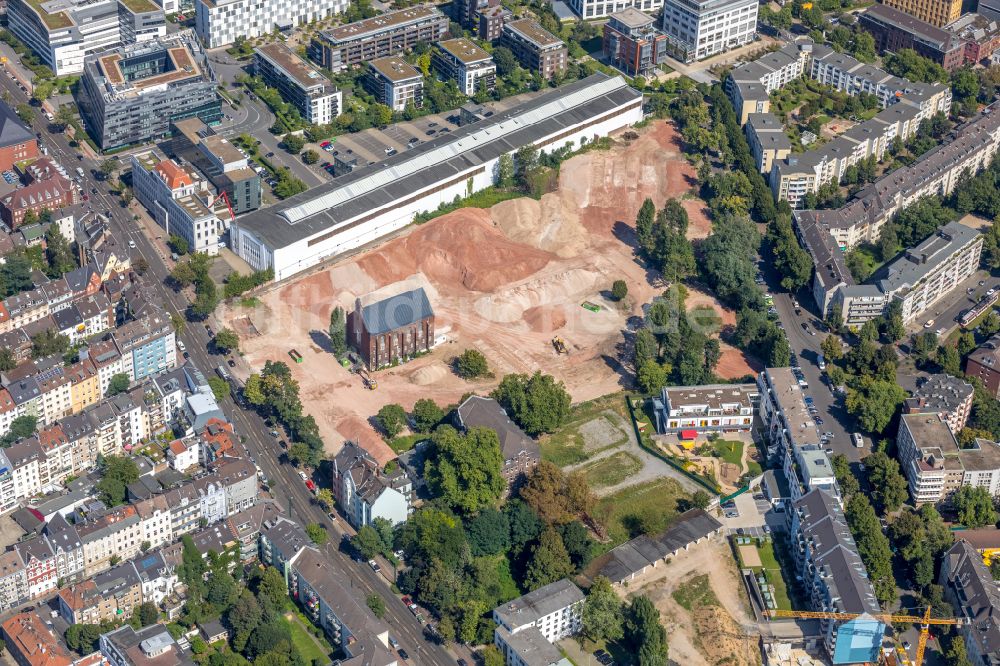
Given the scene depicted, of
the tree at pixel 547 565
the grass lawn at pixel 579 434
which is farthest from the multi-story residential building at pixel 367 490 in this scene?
the grass lawn at pixel 579 434

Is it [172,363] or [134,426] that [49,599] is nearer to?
[134,426]

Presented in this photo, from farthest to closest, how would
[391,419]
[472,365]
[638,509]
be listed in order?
[472,365]
[391,419]
[638,509]

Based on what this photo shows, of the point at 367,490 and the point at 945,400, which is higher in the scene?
the point at 367,490

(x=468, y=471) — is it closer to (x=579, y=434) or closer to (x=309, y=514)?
(x=309, y=514)

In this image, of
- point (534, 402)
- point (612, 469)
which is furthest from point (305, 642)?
point (612, 469)

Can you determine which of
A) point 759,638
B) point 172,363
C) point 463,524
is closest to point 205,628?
point 463,524

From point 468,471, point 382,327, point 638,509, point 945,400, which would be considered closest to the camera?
point 468,471

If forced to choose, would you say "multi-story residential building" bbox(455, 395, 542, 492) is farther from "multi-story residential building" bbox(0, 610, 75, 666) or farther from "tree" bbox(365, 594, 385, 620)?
"multi-story residential building" bbox(0, 610, 75, 666)
